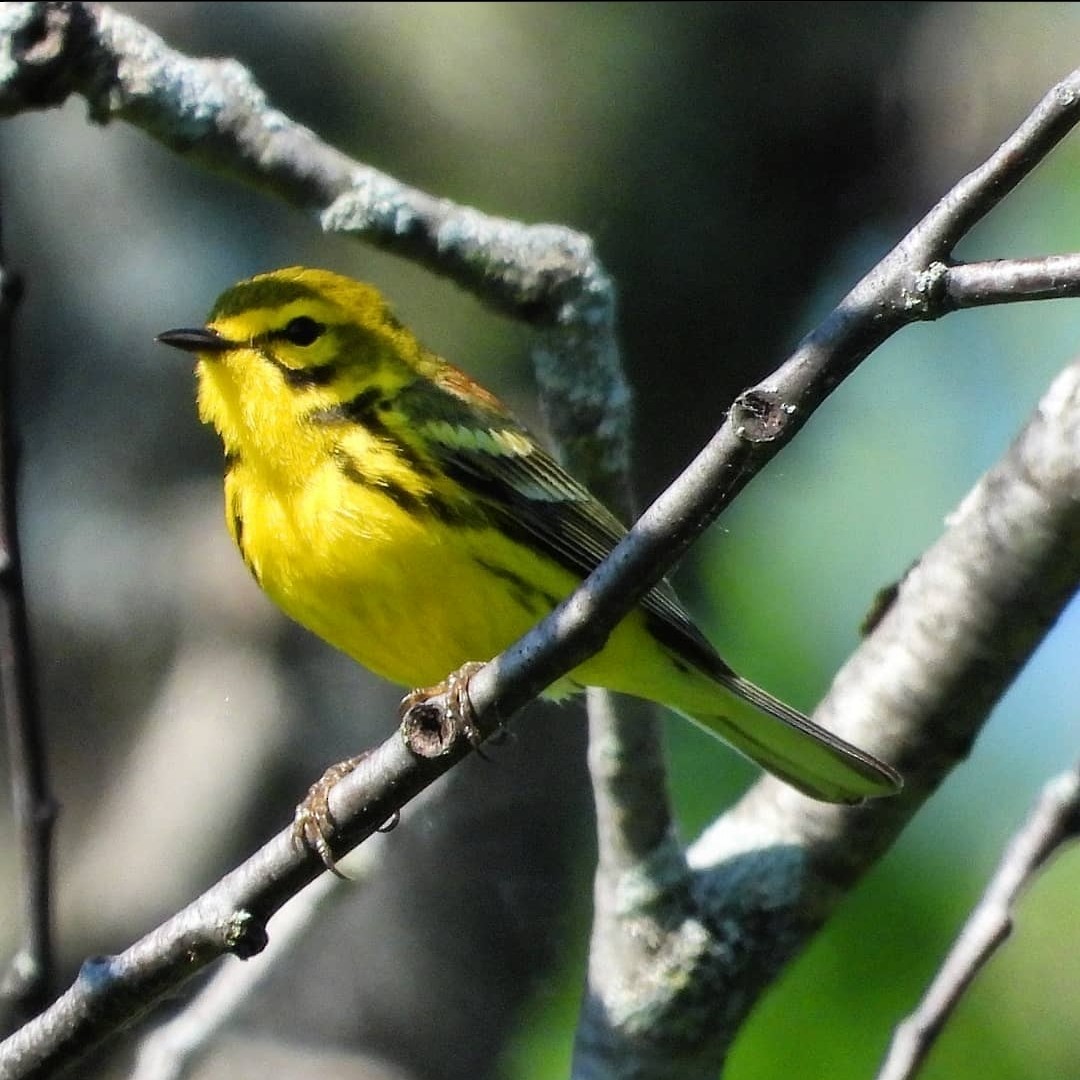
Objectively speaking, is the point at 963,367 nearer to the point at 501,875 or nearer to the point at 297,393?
the point at 501,875

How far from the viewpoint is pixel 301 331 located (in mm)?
3309

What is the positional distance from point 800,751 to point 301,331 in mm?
1273

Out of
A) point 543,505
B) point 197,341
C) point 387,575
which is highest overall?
point 543,505

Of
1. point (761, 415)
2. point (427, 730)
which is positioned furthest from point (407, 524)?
point (761, 415)

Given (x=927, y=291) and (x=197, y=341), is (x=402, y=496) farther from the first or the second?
(x=927, y=291)

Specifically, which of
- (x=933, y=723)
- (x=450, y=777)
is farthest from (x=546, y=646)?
(x=450, y=777)

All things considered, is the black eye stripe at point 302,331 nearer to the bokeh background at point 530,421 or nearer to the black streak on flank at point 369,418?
the black streak on flank at point 369,418

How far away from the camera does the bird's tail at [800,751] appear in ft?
9.76

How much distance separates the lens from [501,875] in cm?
400

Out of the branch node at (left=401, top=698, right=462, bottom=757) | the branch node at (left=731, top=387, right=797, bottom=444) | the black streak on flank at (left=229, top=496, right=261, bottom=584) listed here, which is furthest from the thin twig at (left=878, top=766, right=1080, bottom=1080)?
the black streak on flank at (left=229, top=496, right=261, bottom=584)

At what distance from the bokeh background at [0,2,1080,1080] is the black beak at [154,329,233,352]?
1.04 metres

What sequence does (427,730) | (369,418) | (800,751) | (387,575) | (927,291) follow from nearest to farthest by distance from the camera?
(927,291), (427,730), (387,575), (800,751), (369,418)

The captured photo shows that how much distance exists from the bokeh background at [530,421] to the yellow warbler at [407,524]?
64cm

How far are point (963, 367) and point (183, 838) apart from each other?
3.19 meters
